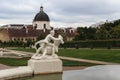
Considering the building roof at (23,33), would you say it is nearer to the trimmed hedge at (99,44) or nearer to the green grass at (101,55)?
the trimmed hedge at (99,44)

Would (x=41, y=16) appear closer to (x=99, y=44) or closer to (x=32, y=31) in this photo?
(x=32, y=31)

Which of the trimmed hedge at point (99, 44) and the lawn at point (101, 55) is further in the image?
the trimmed hedge at point (99, 44)

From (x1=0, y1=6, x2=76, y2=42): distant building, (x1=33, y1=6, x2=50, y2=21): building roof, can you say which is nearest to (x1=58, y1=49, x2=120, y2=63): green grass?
(x1=0, y1=6, x2=76, y2=42): distant building

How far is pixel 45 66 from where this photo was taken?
51.8 feet

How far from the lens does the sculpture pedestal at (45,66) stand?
51.0 feet

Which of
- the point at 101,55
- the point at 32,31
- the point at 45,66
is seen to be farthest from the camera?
the point at 32,31

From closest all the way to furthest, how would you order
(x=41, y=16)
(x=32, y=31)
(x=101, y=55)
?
(x=101, y=55) → (x=32, y=31) → (x=41, y=16)

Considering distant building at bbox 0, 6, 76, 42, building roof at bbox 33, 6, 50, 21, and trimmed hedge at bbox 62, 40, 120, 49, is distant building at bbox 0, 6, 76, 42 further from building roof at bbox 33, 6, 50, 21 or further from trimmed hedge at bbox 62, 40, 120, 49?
trimmed hedge at bbox 62, 40, 120, 49

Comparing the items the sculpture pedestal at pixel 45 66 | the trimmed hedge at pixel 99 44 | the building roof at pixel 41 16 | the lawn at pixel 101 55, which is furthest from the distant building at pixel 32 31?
the sculpture pedestal at pixel 45 66

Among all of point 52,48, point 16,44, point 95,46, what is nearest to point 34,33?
point 16,44

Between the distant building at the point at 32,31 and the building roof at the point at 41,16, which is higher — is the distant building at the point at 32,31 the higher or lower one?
the lower one

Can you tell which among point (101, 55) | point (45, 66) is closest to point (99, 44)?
point (101, 55)

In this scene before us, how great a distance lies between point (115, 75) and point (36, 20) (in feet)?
372

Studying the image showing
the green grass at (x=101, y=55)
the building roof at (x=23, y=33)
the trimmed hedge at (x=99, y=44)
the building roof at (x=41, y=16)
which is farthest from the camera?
the building roof at (x=41, y=16)
